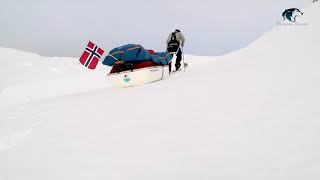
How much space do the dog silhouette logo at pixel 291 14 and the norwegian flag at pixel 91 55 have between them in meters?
7.11

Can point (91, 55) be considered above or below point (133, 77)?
above

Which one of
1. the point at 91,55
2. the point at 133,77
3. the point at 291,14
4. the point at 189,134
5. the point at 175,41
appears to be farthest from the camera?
the point at 291,14

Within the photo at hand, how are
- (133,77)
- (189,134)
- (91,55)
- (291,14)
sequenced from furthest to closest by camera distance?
(291,14) < (91,55) < (133,77) < (189,134)

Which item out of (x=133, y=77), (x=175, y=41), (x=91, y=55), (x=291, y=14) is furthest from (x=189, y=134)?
(x=291, y=14)

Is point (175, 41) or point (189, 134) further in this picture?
point (175, 41)

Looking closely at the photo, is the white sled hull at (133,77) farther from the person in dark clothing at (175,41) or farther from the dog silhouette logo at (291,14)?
the dog silhouette logo at (291,14)

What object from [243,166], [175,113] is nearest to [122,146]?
[175,113]

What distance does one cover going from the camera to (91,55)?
301 inches

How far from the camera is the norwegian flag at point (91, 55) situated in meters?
7.57

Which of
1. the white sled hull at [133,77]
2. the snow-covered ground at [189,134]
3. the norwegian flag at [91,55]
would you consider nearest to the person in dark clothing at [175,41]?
the white sled hull at [133,77]

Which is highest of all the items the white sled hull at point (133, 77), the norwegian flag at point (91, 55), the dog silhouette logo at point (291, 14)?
the dog silhouette logo at point (291, 14)

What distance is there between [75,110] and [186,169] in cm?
334

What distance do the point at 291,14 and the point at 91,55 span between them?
24.9 feet

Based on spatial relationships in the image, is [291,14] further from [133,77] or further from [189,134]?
[189,134]
